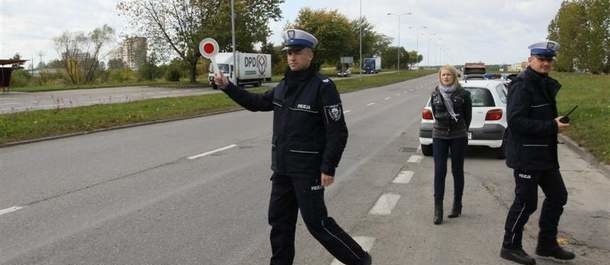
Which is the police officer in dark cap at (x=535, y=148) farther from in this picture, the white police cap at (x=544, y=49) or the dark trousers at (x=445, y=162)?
the dark trousers at (x=445, y=162)

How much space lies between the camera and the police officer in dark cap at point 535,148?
4645 mm

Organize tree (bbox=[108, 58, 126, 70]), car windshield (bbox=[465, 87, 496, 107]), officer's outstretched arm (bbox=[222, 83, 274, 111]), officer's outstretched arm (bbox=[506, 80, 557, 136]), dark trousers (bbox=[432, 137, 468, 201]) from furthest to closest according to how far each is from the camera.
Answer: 1. tree (bbox=[108, 58, 126, 70])
2. car windshield (bbox=[465, 87, 496, 107])
3. dark trousers (bbox=[432, 137, 468, 201])
4. officer's outstretched arm (bbox=[506, 80, 557, 136])
5. officer's outstretched arm (bbox=[222, 83, 274, 111])

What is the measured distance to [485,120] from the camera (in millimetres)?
10836

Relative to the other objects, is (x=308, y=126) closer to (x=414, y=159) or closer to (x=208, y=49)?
(x=208, y=49)

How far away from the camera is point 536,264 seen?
489 cm

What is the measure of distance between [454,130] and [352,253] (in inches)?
103

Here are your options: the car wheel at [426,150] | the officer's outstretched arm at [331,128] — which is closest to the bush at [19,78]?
the car wheel at [426,150]

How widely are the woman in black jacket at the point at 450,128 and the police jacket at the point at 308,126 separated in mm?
2688

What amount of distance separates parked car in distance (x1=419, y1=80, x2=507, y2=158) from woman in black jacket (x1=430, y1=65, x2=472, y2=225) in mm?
4191

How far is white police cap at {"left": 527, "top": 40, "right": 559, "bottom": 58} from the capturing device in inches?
184

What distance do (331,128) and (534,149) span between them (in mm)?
1811

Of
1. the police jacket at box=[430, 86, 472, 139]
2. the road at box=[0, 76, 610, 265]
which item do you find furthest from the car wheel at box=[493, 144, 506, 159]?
the police jacket at box=[430, 86, 472, 139]

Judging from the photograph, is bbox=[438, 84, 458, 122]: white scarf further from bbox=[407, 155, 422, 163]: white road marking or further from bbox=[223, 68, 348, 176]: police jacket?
bbox=[407, 155, 422, 163]: white road marking

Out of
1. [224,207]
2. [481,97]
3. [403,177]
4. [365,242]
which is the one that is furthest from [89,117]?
[365,242]
